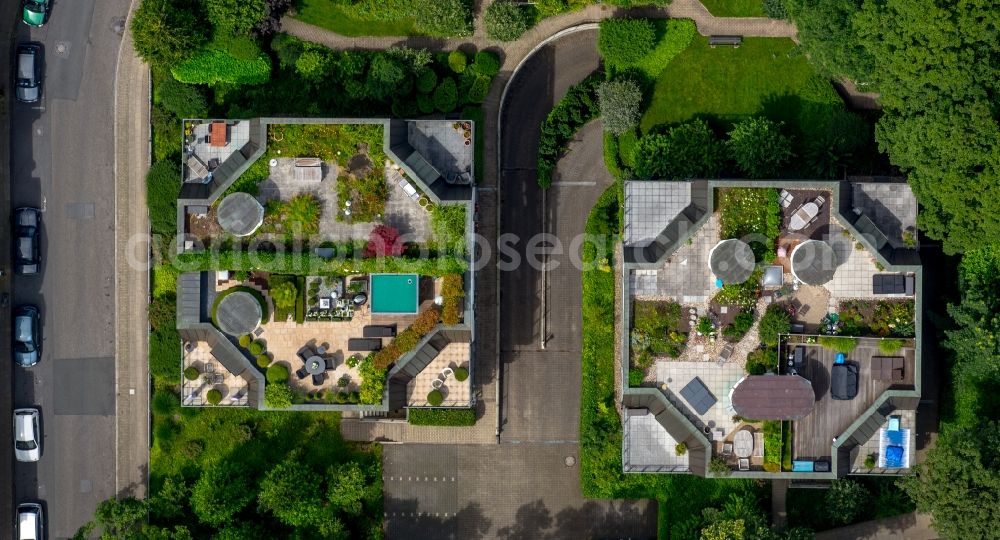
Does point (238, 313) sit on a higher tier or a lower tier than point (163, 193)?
lower

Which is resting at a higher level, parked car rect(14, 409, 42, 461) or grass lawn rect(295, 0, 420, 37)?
grass lawn rect(295, 0, 420, 37)

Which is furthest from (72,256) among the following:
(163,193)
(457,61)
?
(457,61)

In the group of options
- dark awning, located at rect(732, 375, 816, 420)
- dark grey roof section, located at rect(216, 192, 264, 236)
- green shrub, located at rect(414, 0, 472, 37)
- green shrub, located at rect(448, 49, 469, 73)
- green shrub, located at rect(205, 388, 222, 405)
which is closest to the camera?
dark awning, located at rect(732, 375, 816, 420)

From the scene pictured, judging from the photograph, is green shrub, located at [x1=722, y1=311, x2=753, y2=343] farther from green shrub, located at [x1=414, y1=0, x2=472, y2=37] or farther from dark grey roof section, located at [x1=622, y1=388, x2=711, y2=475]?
green shrub, located at [x1=414, y1=0, x2=472, y2=37]

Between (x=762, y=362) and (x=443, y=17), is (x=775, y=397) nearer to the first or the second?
(x=762, y=362)

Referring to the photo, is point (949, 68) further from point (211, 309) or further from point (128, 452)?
point (128, 452)

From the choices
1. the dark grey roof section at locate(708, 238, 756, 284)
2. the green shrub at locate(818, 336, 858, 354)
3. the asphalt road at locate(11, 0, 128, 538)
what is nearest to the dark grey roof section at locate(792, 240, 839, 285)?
the dark grey roof section at locate(708, 238, 756, 284)
